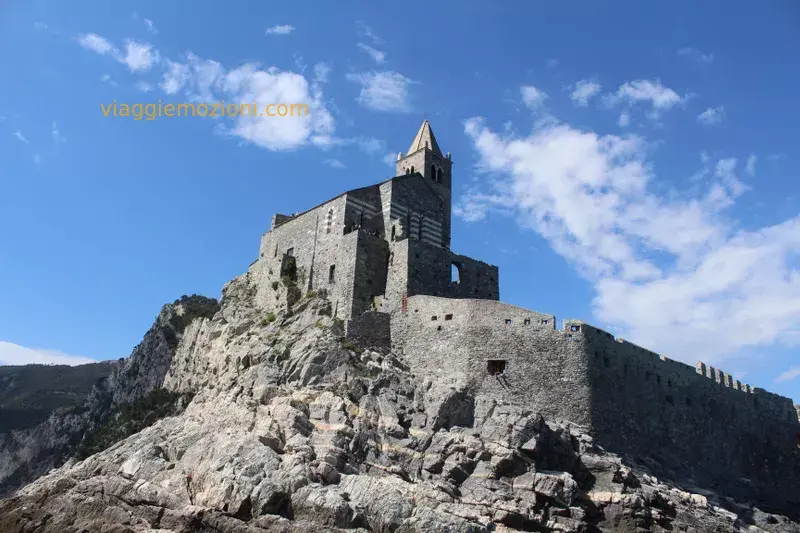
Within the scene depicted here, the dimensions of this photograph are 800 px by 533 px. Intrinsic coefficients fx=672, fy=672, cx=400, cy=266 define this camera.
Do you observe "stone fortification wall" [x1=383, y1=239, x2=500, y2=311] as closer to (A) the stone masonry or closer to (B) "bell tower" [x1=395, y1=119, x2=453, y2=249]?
(A) the stone masonry

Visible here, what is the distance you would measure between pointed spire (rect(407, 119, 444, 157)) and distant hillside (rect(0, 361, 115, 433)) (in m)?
51.3

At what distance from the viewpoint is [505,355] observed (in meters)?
39.3

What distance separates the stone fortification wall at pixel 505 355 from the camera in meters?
38.4

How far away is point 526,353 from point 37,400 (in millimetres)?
80088

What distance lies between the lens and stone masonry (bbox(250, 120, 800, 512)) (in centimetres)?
3912

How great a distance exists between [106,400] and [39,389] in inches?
1862

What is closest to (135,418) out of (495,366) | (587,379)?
(495,366)

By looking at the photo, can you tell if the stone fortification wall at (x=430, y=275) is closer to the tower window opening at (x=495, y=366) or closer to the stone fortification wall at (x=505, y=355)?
the stone fortification wall at (x=505, y=355)

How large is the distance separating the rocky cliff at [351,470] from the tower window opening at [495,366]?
1.96 m

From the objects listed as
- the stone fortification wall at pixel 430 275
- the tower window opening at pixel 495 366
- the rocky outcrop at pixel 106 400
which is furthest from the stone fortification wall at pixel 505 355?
the rocky outcrop at pixel 106 400

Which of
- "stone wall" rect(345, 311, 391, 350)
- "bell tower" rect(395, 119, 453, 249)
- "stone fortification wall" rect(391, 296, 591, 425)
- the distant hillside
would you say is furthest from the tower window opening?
the distant hillside

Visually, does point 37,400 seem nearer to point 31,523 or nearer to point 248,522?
point 31,523

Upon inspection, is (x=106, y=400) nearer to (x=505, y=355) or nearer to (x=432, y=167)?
(x=432, y=167)

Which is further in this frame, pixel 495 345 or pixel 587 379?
pixel 495 345
